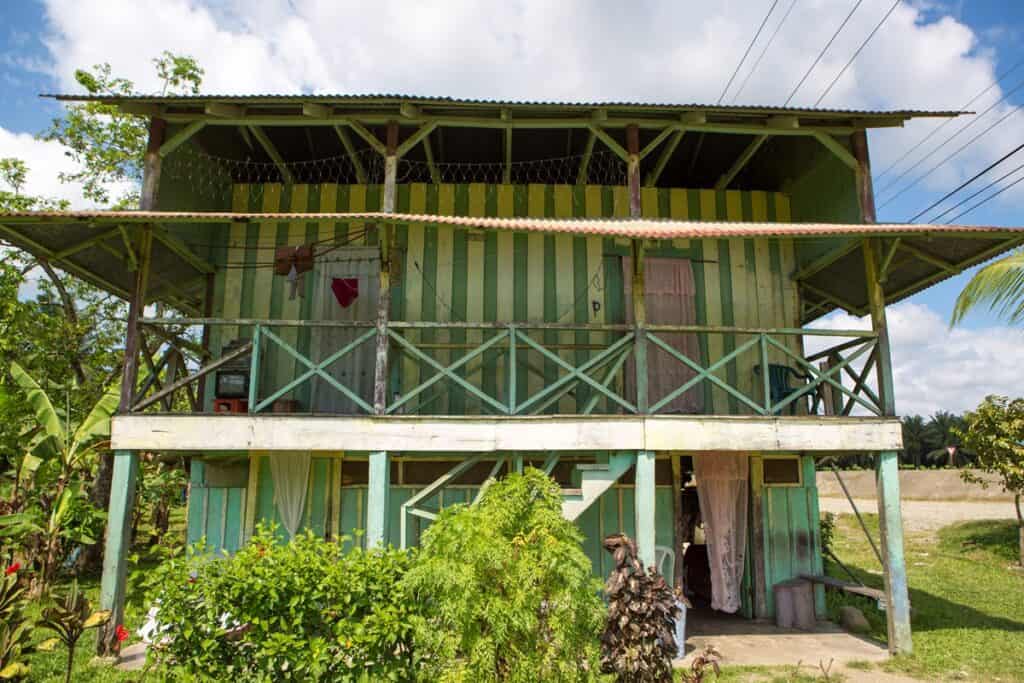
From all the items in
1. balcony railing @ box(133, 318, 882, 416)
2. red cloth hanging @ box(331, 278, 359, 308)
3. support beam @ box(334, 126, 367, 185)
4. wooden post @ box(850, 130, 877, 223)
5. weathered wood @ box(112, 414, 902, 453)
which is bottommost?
weathered wood @ box(112, 414, 902, 453)

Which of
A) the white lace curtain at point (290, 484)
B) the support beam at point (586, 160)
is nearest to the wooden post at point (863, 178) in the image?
the support beam at point (586, 160)

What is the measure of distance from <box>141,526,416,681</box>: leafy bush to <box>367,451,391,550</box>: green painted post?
2076 mm

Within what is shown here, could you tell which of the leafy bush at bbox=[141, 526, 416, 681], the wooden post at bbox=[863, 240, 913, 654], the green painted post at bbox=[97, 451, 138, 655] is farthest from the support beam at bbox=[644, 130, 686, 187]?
the green painted post at bbox=[97, 451, 138, 655]

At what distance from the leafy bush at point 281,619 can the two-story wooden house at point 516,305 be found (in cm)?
220

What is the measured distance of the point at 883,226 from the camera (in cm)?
778

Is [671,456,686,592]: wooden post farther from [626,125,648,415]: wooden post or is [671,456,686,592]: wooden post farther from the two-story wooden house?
[626,125,648,415]: wooden post

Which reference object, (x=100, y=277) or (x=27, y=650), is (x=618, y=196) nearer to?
(x=100, y=277)

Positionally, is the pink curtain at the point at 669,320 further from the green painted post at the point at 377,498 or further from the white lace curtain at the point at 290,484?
the white lace curtain at the point at 290,484

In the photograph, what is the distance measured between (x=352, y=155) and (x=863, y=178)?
6.49m

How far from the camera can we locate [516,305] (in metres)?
9.78

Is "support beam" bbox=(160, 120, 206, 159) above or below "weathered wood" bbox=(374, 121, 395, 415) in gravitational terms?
above

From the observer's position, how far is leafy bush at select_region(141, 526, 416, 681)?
16.4 feet

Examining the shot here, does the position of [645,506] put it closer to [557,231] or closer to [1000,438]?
[557,231]

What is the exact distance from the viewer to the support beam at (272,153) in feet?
29.3
